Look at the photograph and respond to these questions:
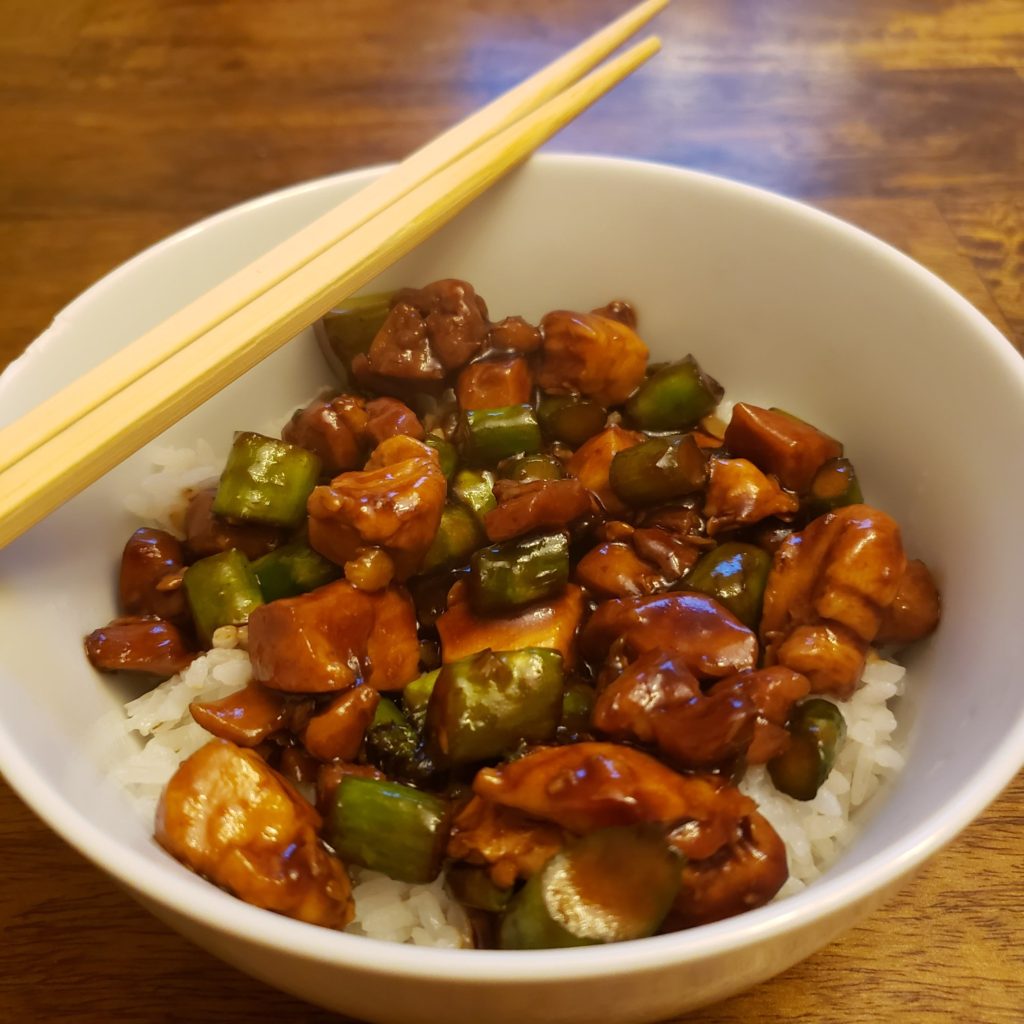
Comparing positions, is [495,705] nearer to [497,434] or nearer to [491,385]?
[497,434]

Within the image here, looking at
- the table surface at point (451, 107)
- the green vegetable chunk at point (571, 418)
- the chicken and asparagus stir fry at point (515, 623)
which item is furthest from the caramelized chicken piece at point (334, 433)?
the table surface at point (451, 107)

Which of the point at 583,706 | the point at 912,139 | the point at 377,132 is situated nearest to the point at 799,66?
the point at 912,139

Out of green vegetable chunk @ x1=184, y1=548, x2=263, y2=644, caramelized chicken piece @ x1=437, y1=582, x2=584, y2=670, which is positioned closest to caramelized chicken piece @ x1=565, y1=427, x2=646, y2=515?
caramelized chicken piece @ x1=437, y1=582, x2=584, y2=670

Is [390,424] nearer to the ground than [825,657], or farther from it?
farther from it

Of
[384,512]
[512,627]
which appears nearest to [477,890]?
[512,627]

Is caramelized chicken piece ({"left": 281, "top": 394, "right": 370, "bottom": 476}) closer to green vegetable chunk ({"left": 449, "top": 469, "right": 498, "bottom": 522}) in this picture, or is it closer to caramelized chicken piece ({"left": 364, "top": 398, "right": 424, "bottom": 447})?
caramelized chicken piece ({"left": 364, "top": 398, "right": 424, "bottom": 447})

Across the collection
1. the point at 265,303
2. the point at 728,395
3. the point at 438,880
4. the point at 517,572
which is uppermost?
the point at 265,303

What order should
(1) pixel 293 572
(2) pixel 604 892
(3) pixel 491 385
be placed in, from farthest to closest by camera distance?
(3) pixel 491 385 < (1) pixel 293 572 < (2) pixel 604 892
